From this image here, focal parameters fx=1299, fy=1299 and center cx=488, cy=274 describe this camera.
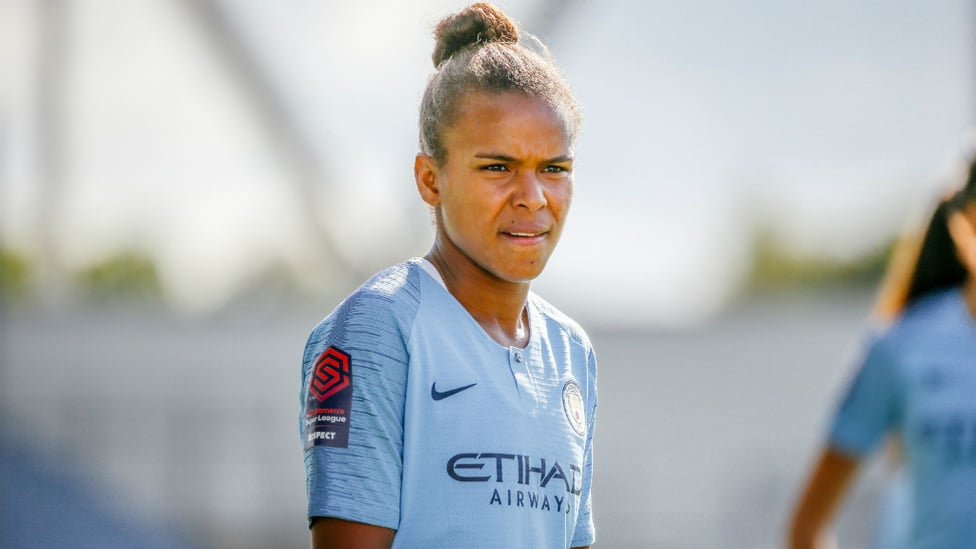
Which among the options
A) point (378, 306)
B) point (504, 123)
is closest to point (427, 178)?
point (504, 123)

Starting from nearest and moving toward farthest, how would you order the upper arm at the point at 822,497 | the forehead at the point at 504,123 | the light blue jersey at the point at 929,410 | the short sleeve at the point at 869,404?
the forehead at the point at 504,123 < the light blue jersey at the point at 929,410 < the short sleeve at the point at 869,404 < the upper arm at the point at 822,497

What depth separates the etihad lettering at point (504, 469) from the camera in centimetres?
198

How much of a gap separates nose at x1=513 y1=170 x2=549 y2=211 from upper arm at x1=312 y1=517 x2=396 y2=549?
22.3 inches

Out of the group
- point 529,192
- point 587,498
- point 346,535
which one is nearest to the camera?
point 346,535

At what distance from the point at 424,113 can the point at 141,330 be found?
11.8 metres

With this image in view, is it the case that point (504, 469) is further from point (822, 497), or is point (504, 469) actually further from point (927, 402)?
point (822, 497)

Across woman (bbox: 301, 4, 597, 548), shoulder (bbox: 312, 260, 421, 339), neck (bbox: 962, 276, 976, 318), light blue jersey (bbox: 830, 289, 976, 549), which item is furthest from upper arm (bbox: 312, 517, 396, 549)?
neck (bbox: 962, 276, 976, 318)

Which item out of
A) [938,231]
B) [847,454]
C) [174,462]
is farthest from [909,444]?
[174,462]

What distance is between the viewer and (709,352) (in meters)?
13.3

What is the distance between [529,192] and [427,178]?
0.67 feet

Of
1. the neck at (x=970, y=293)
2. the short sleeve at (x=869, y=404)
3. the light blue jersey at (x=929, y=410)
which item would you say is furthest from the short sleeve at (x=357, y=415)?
the neck at (x=970, y=293)

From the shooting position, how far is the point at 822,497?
3.36m

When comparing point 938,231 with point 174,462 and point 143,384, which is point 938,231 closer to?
point 174,462

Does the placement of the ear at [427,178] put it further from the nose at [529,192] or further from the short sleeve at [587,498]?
the short sleeve at [587,498]
